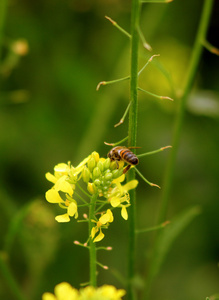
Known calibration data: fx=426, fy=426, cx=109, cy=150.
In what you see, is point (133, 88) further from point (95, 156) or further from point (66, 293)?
point (66, 293)

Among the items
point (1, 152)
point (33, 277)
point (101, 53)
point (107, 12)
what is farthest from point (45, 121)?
point (33, 277)

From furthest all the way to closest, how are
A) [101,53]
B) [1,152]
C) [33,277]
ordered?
[101,53] < [1,152] < [33,277]

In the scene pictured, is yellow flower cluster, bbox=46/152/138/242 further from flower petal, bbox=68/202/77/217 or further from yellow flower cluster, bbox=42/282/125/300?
yellow flower cluster, bbox=42/282/125/300

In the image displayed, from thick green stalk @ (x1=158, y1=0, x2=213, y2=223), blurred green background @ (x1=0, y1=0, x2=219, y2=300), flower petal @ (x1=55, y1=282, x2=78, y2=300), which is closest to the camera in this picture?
flower petal @ (x1=55, y1=282, x2=78, y2=300)

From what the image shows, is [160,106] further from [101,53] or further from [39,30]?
[39,30]

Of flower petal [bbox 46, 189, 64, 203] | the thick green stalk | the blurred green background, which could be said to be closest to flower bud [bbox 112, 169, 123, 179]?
flower petal [bbox 46, 189, 64, 203]

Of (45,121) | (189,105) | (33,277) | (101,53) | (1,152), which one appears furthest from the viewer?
(101,53)
